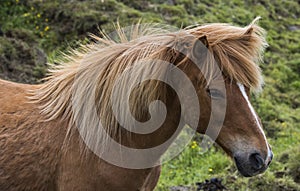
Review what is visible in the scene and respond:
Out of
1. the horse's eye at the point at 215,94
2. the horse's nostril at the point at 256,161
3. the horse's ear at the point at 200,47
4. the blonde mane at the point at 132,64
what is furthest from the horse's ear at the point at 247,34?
the horse's nostril at the point at 256,161

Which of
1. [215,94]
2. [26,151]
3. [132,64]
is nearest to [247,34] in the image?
[215,94]

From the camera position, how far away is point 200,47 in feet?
9.99

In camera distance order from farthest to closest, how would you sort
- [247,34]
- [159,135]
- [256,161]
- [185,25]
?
[185,25] → [159,135] → [247,34] → [256,161]

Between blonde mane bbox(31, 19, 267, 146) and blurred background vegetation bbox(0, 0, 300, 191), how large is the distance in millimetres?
2204

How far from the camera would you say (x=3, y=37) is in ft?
26.0

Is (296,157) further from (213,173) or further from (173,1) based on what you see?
(173,1)

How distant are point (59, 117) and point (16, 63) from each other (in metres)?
4.35

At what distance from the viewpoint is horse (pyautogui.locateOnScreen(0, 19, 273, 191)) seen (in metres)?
3.04

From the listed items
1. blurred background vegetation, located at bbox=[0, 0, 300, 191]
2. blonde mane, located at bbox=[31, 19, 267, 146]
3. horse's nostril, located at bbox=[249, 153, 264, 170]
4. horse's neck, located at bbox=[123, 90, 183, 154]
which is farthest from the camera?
blurred background vegetation, located at bbox=[0, 0, 300, 191]

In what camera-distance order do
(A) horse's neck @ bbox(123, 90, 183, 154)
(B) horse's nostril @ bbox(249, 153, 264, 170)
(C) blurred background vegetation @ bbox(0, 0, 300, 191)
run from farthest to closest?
1. (C) blurred background vegetation @ bbox(0, 0, 300, 191)
2. (A) horse's neck @ bbox(123, 90, 183, 154)
3. (B) horse's nostril @ bbox(249, 153, 264, 170)

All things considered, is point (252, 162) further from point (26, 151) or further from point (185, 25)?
point (185, 25)

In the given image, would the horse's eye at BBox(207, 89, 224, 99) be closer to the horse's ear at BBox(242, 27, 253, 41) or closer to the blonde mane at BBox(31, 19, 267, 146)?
the blonde mane at BBox(31, 19, 267, 146)

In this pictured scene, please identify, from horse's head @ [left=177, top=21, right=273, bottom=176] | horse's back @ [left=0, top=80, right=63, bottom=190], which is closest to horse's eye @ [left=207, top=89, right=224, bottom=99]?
horse's head @ [left=177, top=21, right=273, bottom=176]

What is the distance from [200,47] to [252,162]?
2.31 feet
